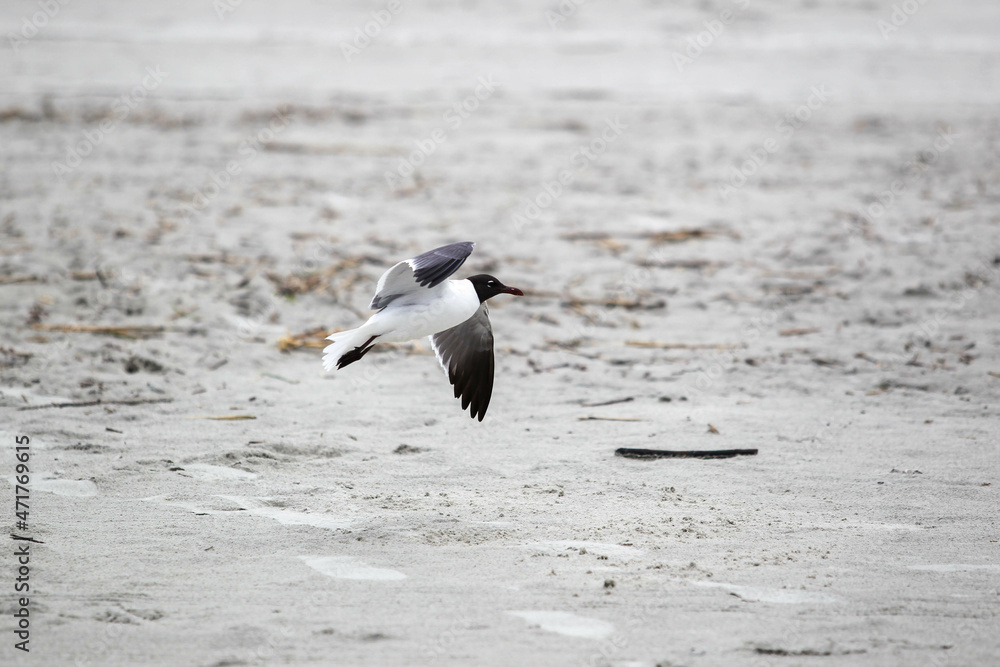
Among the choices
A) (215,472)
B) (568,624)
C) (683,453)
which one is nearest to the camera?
(568,624)

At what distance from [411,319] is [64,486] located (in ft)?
5.61

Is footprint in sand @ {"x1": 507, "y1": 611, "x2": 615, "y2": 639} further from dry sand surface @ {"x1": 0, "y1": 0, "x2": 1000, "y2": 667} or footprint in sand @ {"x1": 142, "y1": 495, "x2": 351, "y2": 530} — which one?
footprint in sand @ {"x1": 142, "y1": 495, "x2": 351, "y2": 530}

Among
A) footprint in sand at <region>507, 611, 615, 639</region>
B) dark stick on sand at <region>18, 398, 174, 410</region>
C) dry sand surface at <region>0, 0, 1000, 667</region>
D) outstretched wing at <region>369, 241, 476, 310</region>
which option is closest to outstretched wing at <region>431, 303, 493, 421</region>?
dry sand surface at <region>0, 0, 1000, 667</region>

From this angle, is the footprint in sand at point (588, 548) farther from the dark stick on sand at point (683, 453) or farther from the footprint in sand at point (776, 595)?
the dark stick on sand at point (683, 453)

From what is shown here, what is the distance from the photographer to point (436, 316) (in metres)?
4.55

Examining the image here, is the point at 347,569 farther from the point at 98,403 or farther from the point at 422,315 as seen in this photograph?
the point at 98,403

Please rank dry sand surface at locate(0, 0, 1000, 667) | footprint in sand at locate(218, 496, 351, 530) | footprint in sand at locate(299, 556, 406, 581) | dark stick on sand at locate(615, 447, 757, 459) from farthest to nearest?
1. dark stick on sand at locate(615, 447, 757, 459)
2. footprint in sand at locate(218, 496, 351, 530)
3. footprint in sand at locate(299, 556, 406, 581)
4. dry sand surface at locate(0, 0, 1000, 667)

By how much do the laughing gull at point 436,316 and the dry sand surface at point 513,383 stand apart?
0.33 metres

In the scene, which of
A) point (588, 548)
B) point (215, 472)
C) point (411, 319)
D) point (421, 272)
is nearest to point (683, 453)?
point (588, 548)

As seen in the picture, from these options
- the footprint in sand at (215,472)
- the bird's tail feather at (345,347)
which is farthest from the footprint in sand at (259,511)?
the bird's tail feather at (345,347)

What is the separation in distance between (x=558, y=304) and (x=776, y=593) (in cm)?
393

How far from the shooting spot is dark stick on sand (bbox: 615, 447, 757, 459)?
4.72 meters

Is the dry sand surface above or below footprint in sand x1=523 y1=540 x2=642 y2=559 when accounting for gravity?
above

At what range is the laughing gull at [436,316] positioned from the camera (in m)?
4.29
